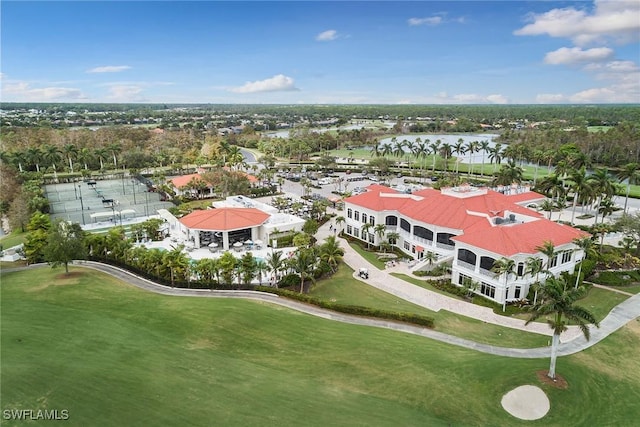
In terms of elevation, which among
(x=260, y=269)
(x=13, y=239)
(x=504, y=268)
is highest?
(x=504, y=268)

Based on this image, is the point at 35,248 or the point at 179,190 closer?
the point at 35,248

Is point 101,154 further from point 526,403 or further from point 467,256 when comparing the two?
point 526,403

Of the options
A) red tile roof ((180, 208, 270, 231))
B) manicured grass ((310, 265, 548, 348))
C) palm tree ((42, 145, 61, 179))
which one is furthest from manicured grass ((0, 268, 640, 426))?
palm tree ((42, 145, 61, 179))

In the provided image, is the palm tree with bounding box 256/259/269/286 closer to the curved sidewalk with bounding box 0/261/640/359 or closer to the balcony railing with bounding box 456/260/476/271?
the curved sidewalk with bounding box 0/261/640/359

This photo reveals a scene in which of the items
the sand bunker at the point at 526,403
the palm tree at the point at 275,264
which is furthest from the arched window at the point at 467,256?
the palm tree at the point at 275,264

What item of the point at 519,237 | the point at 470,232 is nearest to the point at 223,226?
the point at 470,232

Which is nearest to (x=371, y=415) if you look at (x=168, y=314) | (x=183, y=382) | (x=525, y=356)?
(x=183, y=382)

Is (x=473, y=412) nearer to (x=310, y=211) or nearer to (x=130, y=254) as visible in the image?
(x=130, y=254)
